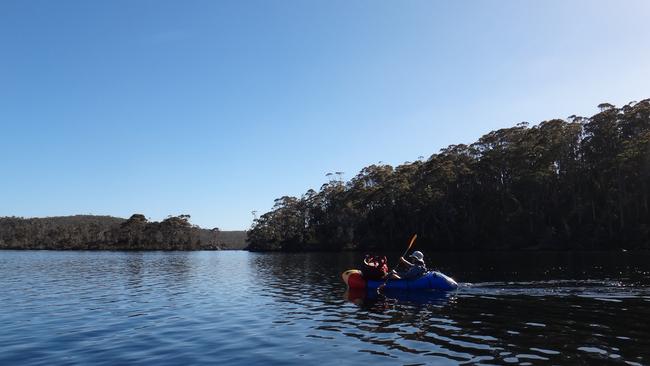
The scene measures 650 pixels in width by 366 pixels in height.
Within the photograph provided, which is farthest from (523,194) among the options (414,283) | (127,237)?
(127,237)

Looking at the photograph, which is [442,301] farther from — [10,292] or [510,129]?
[510,129]

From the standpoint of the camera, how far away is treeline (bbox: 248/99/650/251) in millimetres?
78281

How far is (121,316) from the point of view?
19.3 m

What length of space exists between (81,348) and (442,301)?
1482 cm

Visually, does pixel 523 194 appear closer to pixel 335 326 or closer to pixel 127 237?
pixel 335 326

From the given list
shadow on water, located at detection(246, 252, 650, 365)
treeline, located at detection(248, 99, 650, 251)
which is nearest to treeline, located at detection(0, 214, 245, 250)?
treeline, located at detection(248, 99, 650, 251)

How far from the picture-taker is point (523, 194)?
88812 millimetres

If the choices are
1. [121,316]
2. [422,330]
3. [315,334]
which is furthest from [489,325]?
[121,316]

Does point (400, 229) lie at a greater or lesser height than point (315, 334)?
greater

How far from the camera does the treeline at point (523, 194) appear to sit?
257 feet

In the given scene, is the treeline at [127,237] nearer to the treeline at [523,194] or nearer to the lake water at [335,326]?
the treeline at [523,194]

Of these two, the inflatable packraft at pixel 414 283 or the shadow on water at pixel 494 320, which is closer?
the shadow on water at pixel 494 320

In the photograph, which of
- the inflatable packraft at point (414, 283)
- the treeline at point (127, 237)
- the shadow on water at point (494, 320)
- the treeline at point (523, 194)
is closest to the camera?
the shadow on water at point (494, 320)

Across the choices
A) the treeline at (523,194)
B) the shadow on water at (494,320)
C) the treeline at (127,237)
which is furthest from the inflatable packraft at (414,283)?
the treeline at (127,237)
